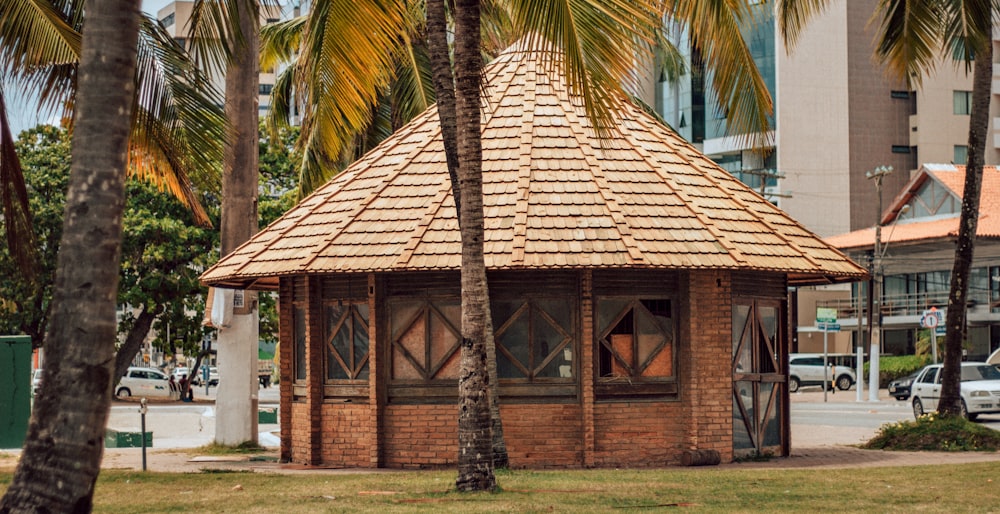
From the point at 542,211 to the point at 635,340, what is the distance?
2.15m

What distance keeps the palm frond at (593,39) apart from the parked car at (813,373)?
1820 inches

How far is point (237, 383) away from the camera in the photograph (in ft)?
73.0

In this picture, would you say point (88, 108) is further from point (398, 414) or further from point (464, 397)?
point (398, 414)

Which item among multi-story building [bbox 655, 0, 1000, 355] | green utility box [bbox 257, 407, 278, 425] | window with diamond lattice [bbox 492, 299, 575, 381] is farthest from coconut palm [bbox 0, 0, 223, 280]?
multi-story building [bbox 655, 0, 1000, 355]

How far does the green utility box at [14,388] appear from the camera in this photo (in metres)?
18.5

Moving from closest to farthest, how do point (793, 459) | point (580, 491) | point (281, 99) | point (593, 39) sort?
point (593, 39) < point (580, 491) < point (793, 459) < point (281, 99)

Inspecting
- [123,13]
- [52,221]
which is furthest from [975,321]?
[123,13]

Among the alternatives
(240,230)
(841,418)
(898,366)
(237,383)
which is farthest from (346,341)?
(898,366)

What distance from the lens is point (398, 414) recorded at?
18.2 metres

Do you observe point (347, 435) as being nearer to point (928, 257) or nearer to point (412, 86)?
point (412, 86)

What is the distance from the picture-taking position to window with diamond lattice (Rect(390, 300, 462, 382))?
18.0m

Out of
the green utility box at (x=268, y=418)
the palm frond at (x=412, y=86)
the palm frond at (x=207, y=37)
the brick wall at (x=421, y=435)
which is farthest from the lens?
the green utility box at (x=268, y=418)

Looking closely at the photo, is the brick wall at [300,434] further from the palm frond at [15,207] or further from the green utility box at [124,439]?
the green utility box at [124,439]

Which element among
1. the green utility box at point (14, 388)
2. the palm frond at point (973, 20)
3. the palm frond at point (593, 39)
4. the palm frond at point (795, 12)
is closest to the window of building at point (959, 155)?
the palm frond at point (973, 20)
